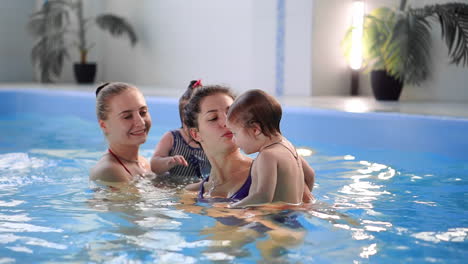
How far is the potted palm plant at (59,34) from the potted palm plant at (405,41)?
18.8 feet

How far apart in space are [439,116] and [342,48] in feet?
14.4

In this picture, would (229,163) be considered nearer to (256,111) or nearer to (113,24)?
(256,111)

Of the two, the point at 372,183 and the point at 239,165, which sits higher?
the point at 239,165

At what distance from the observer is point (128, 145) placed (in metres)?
3.96

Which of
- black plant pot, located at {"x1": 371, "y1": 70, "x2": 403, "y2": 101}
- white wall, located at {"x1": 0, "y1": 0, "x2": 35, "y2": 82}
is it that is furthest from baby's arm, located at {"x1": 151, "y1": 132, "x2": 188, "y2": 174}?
white wall, located at {"x1": 0, "y1": 0, "x2": 35, "y2": 82}

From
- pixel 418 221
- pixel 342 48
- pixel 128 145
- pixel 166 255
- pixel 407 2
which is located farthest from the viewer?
pixel 342 48

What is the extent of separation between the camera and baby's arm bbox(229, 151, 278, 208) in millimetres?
2689

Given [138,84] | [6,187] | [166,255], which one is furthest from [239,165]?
[138,84]

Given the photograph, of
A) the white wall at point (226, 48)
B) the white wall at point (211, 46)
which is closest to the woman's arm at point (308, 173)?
the white wall at point (226, 48)

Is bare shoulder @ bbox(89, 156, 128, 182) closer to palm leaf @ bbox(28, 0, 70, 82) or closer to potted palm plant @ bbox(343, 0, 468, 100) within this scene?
potted palm plant @ bbox(343, 0, 468, 100)

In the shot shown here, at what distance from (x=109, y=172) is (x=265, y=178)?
4.76ft

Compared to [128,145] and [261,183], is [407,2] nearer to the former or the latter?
[128,145]

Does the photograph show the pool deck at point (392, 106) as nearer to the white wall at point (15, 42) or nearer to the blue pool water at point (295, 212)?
the blue pool water at point (295, 212)

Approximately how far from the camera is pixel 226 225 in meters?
2.83
